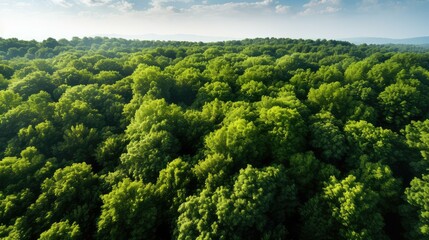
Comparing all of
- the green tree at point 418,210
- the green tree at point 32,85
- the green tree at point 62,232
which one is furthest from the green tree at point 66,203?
the green tree at point 418,210

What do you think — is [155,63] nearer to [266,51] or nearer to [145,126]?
[145,126]

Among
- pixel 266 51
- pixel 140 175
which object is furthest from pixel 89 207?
pixel 266 51

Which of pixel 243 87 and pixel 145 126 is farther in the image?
pixel 243 87

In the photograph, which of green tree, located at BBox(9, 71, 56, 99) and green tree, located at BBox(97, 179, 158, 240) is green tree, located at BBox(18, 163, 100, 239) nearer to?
green tree, located at BBox(97, 179, 158, 240)

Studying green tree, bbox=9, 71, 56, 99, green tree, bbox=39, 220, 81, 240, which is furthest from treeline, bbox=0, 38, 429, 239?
green tree, bbox=9, 71, 56, 99

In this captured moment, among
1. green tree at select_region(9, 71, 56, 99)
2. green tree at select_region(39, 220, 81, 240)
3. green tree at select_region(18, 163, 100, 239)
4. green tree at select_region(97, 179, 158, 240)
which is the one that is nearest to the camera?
green tree at select_region(39, 220, 81, 240)

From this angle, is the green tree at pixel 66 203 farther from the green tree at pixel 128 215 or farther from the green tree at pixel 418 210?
the green tree at pixel 418 210

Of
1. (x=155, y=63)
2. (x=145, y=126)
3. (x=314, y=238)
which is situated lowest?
(x=314, y=238)

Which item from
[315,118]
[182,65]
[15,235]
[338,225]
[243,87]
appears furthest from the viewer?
[182,65]

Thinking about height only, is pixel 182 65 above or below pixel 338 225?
above
